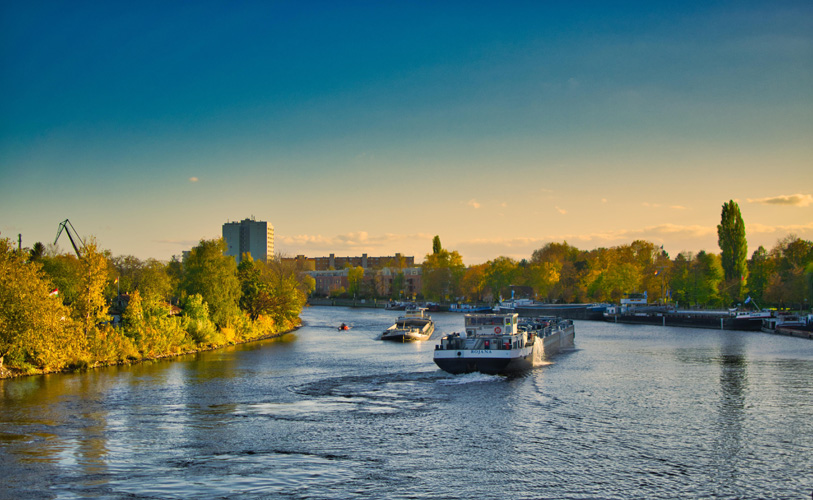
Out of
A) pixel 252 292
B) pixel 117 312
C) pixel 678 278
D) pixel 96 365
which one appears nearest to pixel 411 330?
pixel 252 292

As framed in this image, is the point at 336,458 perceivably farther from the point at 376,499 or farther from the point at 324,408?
the point at 324,408

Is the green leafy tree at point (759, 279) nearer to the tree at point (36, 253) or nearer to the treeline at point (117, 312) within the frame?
the treeline at point (117, 312)

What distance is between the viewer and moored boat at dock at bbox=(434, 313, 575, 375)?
45562mm

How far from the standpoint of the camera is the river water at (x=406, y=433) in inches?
837

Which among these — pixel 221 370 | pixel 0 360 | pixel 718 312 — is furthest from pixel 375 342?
pixel 718 312

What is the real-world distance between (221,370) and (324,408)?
18.4 meters

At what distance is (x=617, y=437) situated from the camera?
27.6 meters

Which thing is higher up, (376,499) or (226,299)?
(226,299)

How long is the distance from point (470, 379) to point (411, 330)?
130 feet

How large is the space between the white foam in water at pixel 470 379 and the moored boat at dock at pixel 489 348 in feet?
1.33

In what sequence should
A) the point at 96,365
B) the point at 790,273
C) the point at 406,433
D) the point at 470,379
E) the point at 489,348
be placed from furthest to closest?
the point at 790,273 → the point at 96,365 → the point at 489,348 → the point at 470,379 → the point at 406,433

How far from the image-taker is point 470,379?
4431cm

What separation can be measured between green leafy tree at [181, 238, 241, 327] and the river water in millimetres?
23908

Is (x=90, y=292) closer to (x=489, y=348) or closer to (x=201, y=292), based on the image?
(x=201, y=292)
